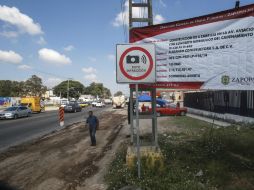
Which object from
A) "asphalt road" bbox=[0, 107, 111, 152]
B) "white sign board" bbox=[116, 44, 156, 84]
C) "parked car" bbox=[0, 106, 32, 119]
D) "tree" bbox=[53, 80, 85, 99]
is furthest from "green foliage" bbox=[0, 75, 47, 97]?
"white sign board" bbox=[116, 44, 156, 84]

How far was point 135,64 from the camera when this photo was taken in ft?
22.7

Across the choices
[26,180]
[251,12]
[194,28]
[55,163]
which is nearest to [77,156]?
[55,163]

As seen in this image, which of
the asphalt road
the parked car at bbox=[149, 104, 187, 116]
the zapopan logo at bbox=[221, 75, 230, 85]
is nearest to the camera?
the zapopan logo at bbox=[221, 75, 230, 85]

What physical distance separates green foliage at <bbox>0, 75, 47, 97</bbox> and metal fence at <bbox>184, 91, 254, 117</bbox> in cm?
9082

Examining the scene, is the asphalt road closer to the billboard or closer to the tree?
the billboard

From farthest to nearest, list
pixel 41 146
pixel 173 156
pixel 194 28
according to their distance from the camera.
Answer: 1. pixel 41 146
2. pixel 173 156
3. pixel 194 28

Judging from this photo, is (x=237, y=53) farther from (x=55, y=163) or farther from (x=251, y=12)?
(x=55, y=163)

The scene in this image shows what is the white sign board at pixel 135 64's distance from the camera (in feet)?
22.4

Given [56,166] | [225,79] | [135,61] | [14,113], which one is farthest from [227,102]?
[14,113]

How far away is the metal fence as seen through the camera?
20.9 metres

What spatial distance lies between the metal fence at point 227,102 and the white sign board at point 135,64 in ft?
50.0

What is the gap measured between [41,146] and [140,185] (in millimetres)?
9132

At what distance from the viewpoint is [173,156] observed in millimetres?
9375

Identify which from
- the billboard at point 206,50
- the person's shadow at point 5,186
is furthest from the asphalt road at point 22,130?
the billboard at point 206,50
